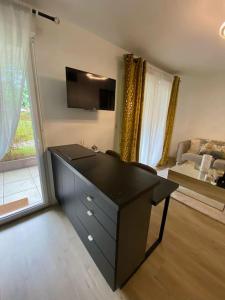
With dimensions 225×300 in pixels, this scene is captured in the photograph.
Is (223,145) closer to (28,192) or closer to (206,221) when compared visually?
(206,221)

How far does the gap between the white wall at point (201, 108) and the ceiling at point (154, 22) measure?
1.42 metres

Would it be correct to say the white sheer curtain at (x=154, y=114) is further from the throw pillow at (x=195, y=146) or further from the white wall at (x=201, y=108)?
the white wall at (x=201, y=108)

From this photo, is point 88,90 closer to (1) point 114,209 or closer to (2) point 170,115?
(1) point 114,209

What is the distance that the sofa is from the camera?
289cm

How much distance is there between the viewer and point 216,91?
11.3ft

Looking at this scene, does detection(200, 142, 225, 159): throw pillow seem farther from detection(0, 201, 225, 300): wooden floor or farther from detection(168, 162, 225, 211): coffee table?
detection(0, 201, 225, 300): wooden floor

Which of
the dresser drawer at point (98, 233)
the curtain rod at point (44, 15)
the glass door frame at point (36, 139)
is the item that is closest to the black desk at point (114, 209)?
the dresser drawer at point (98, 233)

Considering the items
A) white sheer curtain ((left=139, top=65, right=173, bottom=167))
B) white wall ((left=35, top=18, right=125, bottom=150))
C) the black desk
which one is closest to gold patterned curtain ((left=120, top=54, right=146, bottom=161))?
white wall ((left=35, top=18, right=125, bottom=150))

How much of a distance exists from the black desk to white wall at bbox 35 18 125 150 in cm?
69

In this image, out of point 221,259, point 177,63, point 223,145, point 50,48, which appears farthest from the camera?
point 223,145

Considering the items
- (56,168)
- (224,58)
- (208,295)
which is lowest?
(208,295)

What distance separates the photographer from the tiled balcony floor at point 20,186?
208cm

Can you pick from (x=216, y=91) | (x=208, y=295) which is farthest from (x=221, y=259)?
(x=216, y=91)

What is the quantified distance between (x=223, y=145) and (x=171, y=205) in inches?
91.0
